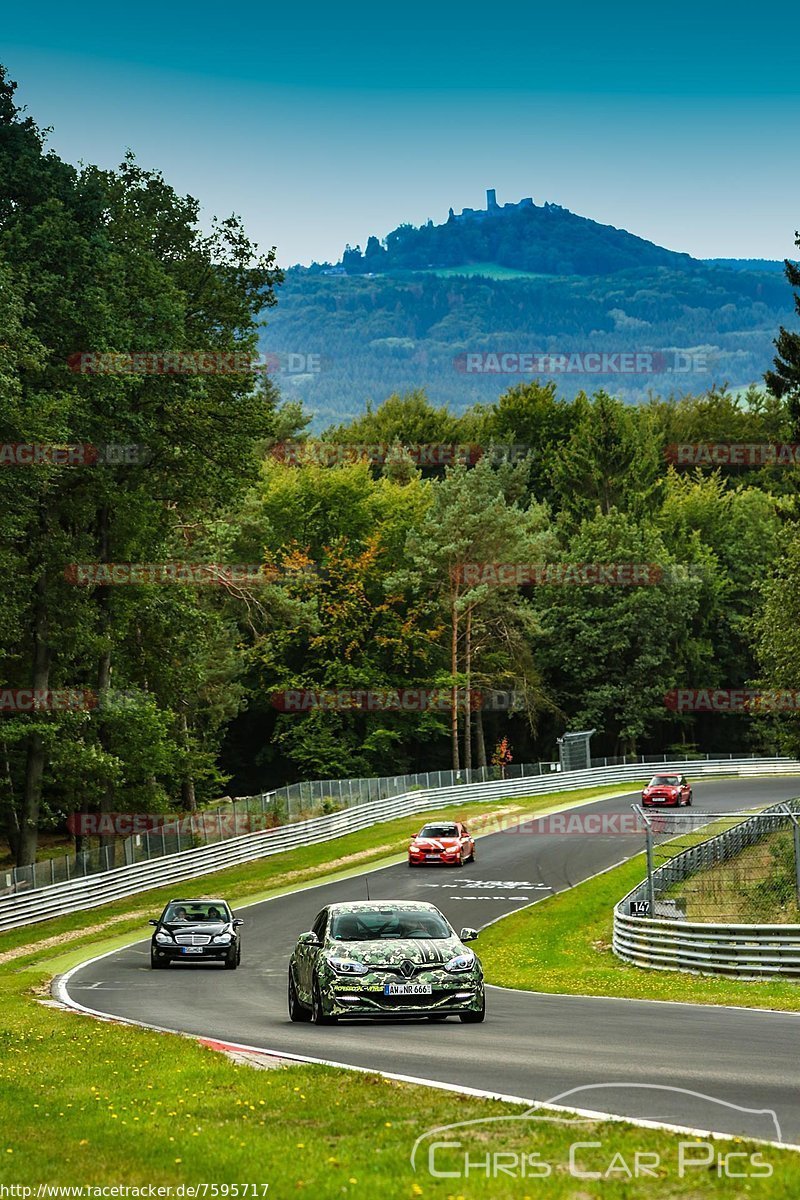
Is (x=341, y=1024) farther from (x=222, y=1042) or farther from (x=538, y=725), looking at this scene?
(x=538, y=725)

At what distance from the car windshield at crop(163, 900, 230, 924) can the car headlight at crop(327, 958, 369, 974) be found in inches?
525

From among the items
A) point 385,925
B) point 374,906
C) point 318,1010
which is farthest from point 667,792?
point 318,1010

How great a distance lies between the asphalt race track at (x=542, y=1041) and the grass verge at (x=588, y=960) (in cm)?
149

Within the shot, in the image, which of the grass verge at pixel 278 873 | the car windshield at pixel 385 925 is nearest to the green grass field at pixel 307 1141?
the car windshield at pixel 385 925

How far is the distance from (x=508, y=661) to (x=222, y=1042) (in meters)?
74.2

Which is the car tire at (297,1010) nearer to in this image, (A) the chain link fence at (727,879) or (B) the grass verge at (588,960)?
(B) the grass verge at (588,960)

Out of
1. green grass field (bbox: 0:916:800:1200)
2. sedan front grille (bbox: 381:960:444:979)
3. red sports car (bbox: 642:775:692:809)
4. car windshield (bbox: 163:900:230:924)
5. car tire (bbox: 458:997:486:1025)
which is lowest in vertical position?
red sports car (bbox: 642:775:692:809)

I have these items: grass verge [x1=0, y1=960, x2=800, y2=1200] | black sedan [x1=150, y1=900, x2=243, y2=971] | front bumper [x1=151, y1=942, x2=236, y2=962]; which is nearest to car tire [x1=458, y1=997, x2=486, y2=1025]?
grass verge [x1=0, y1=960, x2=800, y2=1200]

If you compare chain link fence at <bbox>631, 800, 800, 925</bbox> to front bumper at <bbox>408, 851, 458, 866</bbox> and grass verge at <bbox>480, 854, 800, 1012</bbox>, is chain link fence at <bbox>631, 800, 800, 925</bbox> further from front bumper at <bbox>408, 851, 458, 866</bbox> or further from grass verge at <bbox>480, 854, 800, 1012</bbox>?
front bumper at <bbox>408, 851, 458, 866</bbox>

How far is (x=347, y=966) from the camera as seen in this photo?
16.4 meters

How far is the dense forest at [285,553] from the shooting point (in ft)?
132

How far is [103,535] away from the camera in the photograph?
4569 cm

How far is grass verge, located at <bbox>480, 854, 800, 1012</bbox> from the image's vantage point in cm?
2080

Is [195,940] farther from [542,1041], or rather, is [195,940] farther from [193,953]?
[542,1041]
